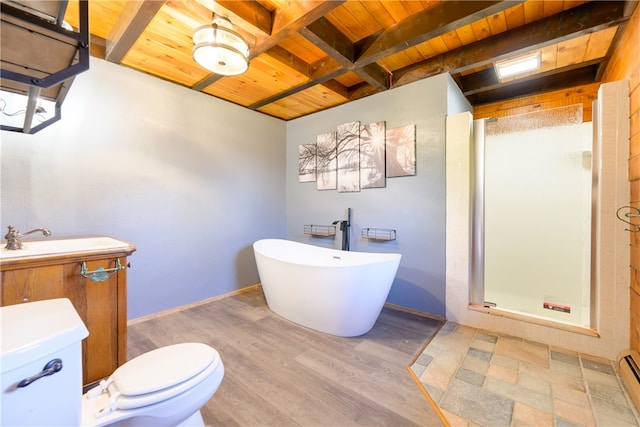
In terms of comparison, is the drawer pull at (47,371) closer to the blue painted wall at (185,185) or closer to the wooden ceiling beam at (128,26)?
the blue painted wall at (185,185)

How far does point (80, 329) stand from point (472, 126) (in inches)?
116

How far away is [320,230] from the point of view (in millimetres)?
3260

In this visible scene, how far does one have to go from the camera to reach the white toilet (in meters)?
0.62

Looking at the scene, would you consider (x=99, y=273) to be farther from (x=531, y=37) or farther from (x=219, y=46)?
(x=531, y=37)

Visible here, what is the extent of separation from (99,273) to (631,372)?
3.10 m

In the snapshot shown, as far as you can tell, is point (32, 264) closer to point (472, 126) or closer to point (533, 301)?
point (472, 126)

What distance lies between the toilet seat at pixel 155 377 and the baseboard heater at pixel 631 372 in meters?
2.22

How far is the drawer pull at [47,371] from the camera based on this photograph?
0.63 meters

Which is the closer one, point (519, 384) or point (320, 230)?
point (519, 384)

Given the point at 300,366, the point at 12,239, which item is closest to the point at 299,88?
the point at 12,239

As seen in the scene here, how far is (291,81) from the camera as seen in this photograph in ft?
8.59

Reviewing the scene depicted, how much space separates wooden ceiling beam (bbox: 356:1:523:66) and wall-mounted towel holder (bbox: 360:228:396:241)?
5.41 ft

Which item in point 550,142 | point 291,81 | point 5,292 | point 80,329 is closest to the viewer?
point 80,329

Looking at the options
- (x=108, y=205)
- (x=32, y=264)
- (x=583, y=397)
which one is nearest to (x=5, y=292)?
(x=32, y=264)
